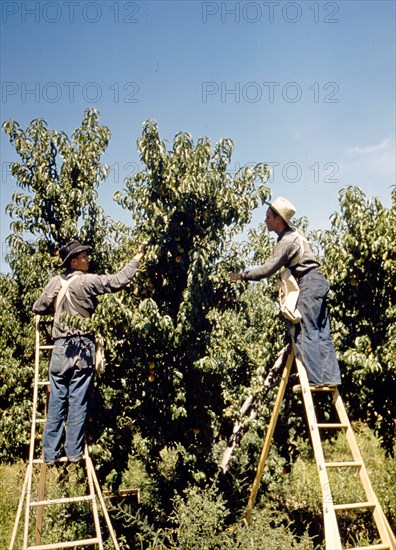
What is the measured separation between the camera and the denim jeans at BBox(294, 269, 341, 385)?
4.12 m

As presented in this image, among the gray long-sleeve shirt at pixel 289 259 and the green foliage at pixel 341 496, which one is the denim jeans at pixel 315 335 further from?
the green foliage at pixel 341 496

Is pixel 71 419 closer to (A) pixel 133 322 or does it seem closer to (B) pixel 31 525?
(A) pixel 133 322

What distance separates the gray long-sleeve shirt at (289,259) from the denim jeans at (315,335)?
0.35 feet

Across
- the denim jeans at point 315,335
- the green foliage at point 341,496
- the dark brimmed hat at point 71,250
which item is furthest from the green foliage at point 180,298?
the green foliage at point 341,496

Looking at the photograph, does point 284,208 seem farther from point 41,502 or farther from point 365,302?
point 41,502

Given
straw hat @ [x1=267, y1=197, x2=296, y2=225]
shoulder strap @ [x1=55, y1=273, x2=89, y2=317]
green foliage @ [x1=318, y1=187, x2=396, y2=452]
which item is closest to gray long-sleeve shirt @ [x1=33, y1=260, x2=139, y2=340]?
shoulder strap @ [x1=55, y1=273, x2=89, y2=317]

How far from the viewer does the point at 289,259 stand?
448 centimetres

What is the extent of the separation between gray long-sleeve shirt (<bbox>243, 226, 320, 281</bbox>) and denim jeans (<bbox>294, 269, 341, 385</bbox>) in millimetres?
108

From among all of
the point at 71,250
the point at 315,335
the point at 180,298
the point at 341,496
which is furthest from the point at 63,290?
the point at 341,496

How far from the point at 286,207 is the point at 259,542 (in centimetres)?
375

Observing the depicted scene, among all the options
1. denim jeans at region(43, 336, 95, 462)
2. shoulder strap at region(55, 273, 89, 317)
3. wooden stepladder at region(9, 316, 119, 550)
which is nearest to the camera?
wooden stepladder at region(9, 316, 119, 550)

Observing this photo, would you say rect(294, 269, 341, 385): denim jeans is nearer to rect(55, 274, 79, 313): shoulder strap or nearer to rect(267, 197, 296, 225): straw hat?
rect(267, 197, 296, 225): straw hat

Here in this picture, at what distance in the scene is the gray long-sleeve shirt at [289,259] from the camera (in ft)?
14.2

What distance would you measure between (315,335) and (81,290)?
8.16 feet
